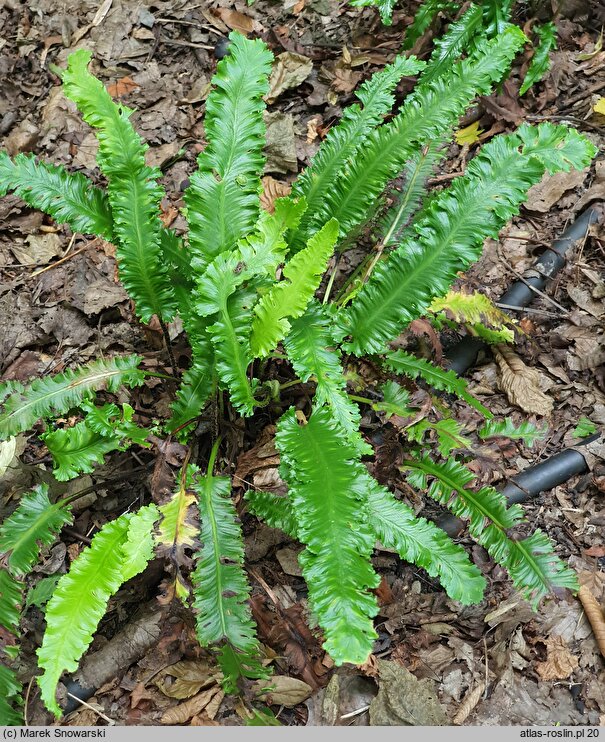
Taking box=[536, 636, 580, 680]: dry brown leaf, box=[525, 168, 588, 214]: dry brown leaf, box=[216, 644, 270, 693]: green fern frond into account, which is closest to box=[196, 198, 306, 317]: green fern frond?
box=[216, 644, 270, 693]: green fern frond

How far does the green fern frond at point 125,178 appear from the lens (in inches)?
89.5

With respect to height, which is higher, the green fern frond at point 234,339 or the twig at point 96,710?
the green fern frond at point 234,339

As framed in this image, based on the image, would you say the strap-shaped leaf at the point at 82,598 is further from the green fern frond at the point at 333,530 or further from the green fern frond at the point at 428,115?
the green fern frond at the point at 428,115

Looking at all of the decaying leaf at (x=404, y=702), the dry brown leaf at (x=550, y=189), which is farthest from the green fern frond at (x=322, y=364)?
the dry brown leaf at (x=550, y=189)

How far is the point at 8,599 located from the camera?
2.20m

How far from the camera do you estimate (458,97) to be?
2.46 metres

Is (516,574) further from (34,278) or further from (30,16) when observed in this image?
(30,16)

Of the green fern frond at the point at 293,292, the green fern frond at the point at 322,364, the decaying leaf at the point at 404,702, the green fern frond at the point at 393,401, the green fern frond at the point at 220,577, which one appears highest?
the green fern frond at the point at 293,292

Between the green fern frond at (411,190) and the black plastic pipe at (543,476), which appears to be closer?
the black plastic pipe at (543,476)

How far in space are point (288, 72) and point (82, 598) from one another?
3.28 m

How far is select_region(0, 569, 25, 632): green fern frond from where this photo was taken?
218cm

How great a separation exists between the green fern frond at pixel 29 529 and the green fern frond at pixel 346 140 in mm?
1510

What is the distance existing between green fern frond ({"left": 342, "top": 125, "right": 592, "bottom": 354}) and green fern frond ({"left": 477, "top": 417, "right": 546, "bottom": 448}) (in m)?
0.63

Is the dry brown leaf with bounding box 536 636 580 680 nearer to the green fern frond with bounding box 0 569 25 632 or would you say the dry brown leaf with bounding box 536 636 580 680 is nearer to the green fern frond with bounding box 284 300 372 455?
the green fern frond with bounding box 284 300 372 455
